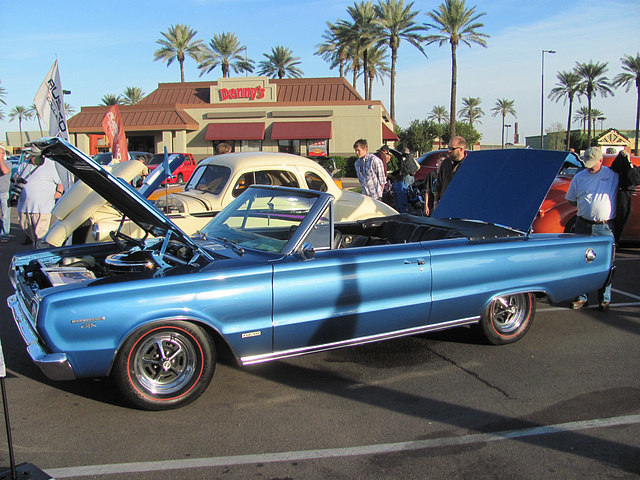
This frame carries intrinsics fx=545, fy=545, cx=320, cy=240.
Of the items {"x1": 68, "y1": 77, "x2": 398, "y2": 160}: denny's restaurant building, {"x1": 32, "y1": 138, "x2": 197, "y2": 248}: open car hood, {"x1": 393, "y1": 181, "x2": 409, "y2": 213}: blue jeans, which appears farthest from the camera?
{"x1": 68, "y1": 77, "x2": 398, "y2": 160}: denny's restaurant building

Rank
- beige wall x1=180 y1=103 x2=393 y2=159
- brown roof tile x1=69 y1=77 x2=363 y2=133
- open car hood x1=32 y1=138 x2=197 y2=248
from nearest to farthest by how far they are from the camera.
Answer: open car hood x1=32 y1=138 x2=197 y2=248
beige wall x1=180 y1=103 x2=393 y2=159
brown roof tile x1=69 y1=77 x2=363 y2=133

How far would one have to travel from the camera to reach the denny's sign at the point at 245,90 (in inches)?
1464

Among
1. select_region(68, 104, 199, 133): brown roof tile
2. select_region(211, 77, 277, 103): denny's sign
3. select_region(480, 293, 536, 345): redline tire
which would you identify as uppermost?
select_region(211, 77, 277, 103): denny's sign

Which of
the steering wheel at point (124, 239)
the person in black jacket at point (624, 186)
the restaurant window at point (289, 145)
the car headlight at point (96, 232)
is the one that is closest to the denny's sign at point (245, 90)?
the restaurant window at point (289, 145)

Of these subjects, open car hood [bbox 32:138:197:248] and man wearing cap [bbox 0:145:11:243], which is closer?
open car hood [bbox 32:138:197:248]

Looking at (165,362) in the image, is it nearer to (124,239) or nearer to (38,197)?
(124,239)

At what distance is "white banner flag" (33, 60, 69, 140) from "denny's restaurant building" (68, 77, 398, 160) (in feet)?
93.1

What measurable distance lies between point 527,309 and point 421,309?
131 cm

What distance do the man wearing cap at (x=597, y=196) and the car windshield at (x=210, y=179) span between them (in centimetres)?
437

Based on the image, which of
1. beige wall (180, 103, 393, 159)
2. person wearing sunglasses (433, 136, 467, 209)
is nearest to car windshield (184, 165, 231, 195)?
person wearing sunglasses (433, 136, 467, 209)

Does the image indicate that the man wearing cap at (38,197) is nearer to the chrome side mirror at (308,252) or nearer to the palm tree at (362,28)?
the chrome side mirror at (308,252)

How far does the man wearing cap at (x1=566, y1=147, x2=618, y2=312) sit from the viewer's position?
585 centimetres

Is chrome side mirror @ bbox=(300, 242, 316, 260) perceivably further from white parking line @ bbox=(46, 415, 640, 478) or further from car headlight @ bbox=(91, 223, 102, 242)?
car headlight @ bbox=(91, 223, 102, 242)

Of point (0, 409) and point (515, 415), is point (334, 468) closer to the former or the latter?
point (515, 415)
